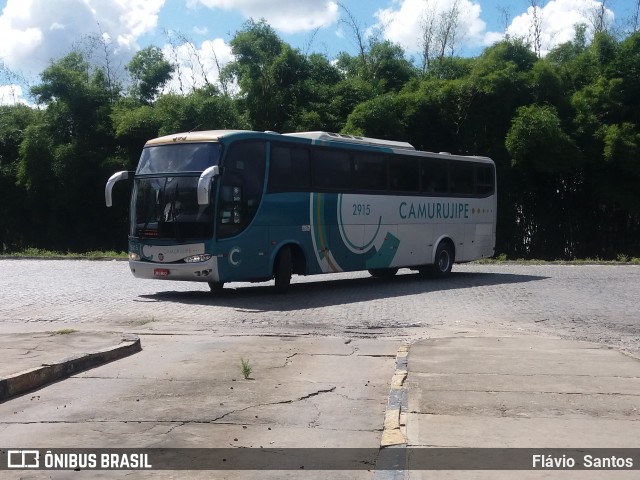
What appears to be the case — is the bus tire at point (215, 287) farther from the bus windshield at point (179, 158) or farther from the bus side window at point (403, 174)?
the bus side window at point (403, 174)

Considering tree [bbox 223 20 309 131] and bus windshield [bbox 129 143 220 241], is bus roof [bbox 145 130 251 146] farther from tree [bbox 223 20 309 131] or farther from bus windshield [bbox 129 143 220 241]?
tree [bbox 223 20 309 131]

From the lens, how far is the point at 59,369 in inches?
351

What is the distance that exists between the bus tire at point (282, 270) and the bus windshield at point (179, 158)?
2.59 metres

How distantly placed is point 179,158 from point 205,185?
5.83 feet

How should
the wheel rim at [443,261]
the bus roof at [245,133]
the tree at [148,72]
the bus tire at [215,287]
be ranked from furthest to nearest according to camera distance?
the tree at [148,72], the wheel rim at [443,261], the bus tire at [215,287], the bus roof at [245,133]

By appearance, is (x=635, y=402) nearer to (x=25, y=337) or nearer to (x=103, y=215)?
(x=25, y=337)

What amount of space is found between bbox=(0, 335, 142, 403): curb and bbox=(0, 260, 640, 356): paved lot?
2365 mm

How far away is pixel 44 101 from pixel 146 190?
21197 mm

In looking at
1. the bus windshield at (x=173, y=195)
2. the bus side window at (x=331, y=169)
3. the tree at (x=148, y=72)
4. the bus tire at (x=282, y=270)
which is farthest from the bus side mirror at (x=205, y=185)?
the tree at (x=148, y=72)

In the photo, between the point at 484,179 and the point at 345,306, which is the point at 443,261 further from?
the point at 345,306

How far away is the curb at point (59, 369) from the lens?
8.04 meters

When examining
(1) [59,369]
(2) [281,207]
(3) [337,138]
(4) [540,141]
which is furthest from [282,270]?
(4) [540,141]

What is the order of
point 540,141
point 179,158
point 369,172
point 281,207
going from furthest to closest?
point 540,141, point 369,172, point 281,207, point 179,158

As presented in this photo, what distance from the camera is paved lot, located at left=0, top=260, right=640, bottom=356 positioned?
13.1 metres
